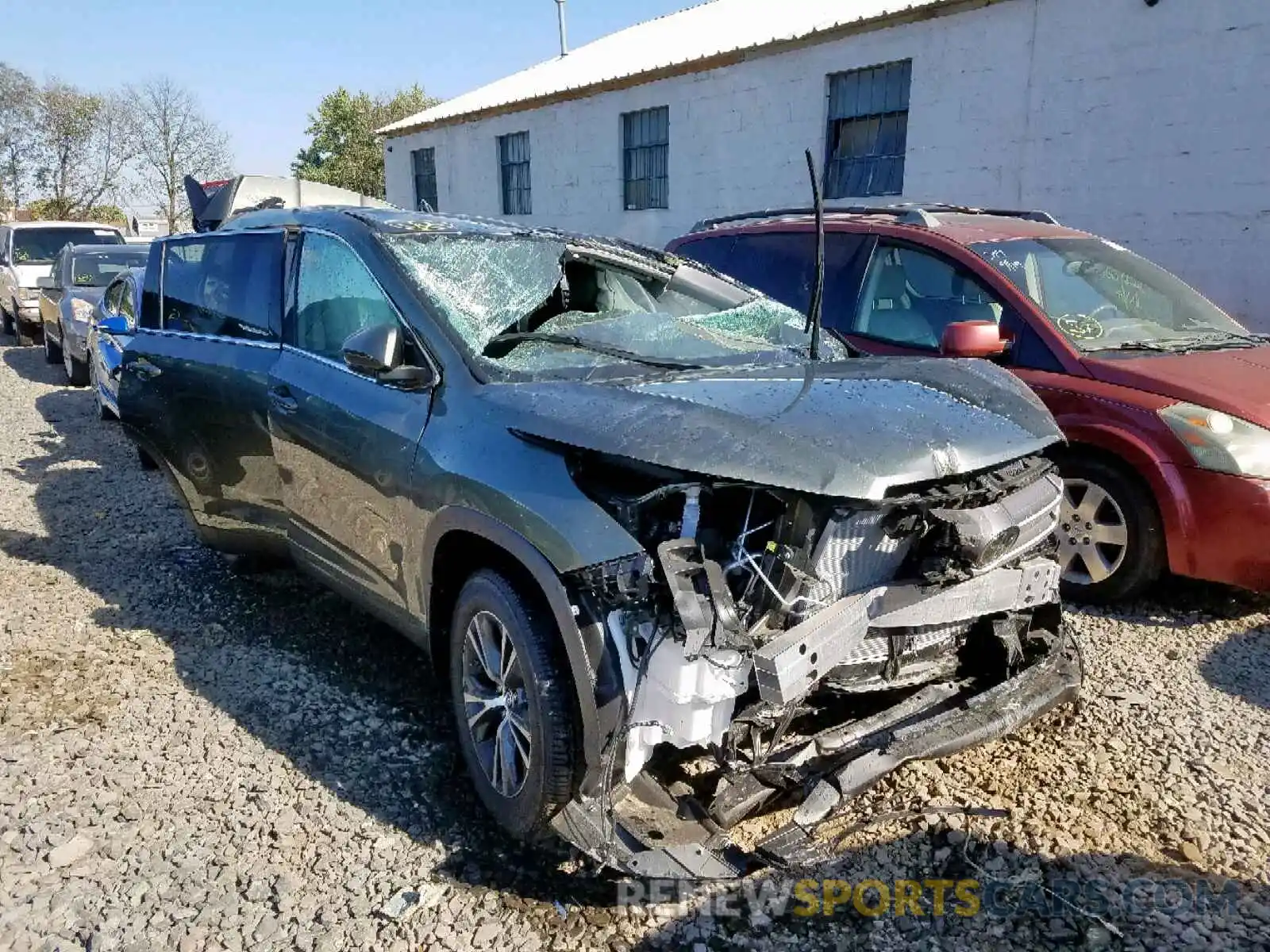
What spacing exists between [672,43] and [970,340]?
13.7 m

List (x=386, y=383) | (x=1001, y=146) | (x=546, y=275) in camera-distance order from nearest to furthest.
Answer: (x=386, y=383) < (x=546, y=275) < (x=1001, y=146)

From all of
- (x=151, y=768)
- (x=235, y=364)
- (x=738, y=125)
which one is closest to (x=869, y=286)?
(x=235, y=364)

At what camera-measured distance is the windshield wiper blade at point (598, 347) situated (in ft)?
10.2

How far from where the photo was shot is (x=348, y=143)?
36406 mm

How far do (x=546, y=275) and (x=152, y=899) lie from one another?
241 cm

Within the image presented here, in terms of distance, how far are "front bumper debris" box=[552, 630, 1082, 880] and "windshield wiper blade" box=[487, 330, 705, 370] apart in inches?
50.9

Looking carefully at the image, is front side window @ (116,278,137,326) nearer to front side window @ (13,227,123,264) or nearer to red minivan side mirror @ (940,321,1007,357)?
front side window @ (13,227,123,264)

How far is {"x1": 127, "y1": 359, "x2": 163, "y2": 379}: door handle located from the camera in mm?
4535

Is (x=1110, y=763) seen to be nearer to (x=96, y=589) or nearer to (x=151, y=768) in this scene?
(x=151, y=768)

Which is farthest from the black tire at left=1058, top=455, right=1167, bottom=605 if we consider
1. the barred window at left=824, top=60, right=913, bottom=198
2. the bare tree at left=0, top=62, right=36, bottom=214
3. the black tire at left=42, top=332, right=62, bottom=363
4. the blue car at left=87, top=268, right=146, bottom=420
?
the bare tree at left=0, top=62, right=36, bottom=214

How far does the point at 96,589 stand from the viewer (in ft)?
15.2

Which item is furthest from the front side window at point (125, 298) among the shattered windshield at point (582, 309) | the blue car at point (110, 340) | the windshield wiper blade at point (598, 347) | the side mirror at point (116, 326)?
the windshield wiper blade at point (598, 347)

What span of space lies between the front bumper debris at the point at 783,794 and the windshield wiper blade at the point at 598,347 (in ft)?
4.24

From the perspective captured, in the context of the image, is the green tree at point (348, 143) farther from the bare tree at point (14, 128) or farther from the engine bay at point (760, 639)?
the engine bay at point (760, 639)
